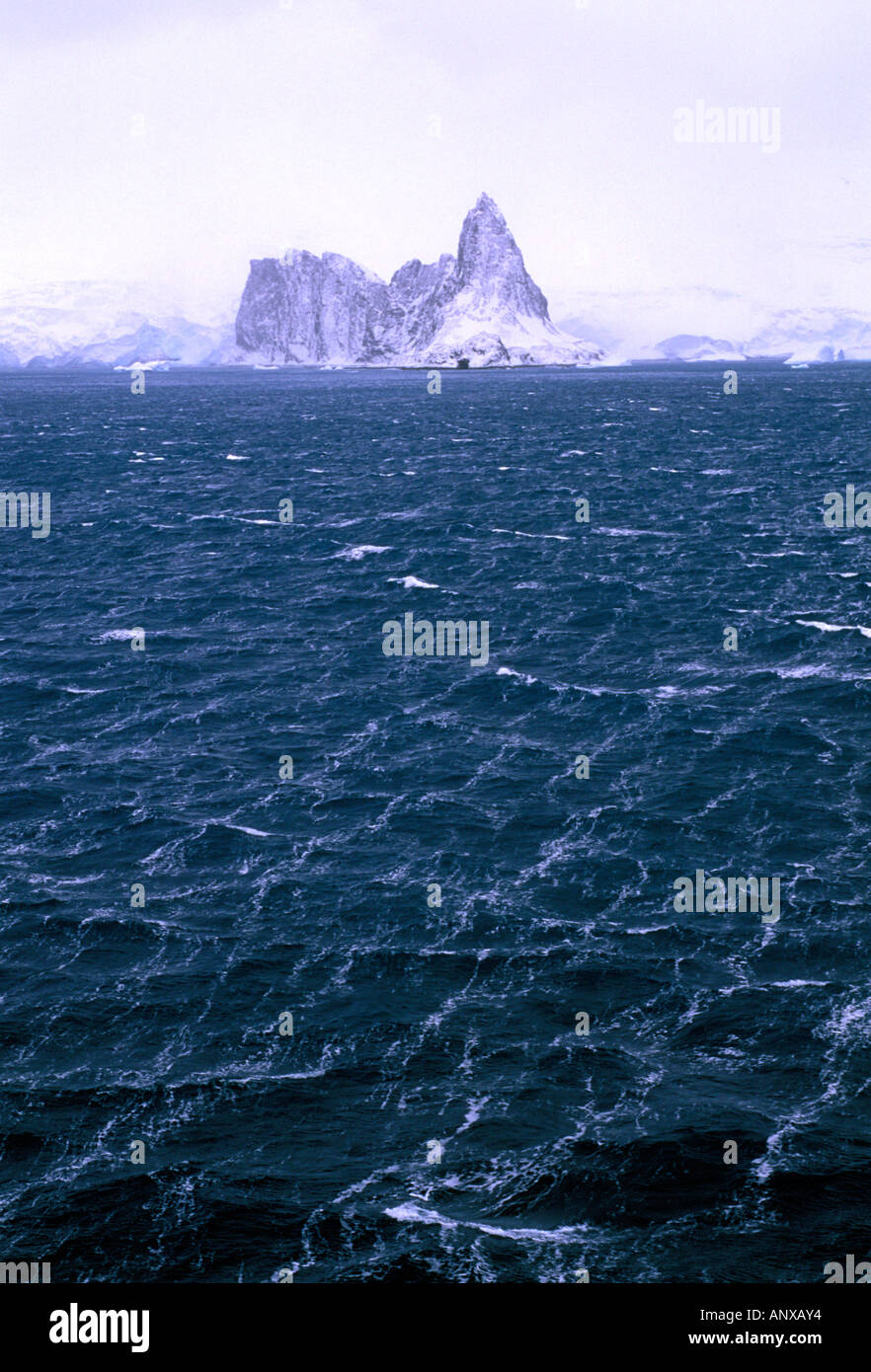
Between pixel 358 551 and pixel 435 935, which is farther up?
pixel 358 551

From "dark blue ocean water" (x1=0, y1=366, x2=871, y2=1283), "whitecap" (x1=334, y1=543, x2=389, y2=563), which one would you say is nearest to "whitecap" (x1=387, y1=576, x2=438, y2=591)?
"dark blue ocean water" (x1=0, y1=366, x2=871, y2=1283)

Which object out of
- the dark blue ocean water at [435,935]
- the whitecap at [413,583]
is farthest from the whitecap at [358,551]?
the dark blue ocean water at [435,935]

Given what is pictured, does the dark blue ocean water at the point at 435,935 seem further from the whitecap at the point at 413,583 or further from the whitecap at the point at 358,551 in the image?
the whitecap at the point at 358,551

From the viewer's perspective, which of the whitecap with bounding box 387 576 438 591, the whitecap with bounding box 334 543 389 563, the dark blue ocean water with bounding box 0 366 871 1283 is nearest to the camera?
the dark blue ocean water with bounding box 0 366 871 1283

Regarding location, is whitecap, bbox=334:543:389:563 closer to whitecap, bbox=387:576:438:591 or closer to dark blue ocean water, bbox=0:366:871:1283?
whitecap, bbox=387:576:438:591

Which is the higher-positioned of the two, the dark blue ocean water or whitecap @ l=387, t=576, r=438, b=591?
whitecap @ l=387, t=576, r=438, b=591

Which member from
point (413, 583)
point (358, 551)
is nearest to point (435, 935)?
point (413, 583)

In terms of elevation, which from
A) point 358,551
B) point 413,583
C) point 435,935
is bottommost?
point 435,935

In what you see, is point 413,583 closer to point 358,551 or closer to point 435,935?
point 358,551

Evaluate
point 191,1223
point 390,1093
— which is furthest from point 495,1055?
point 191,1223
